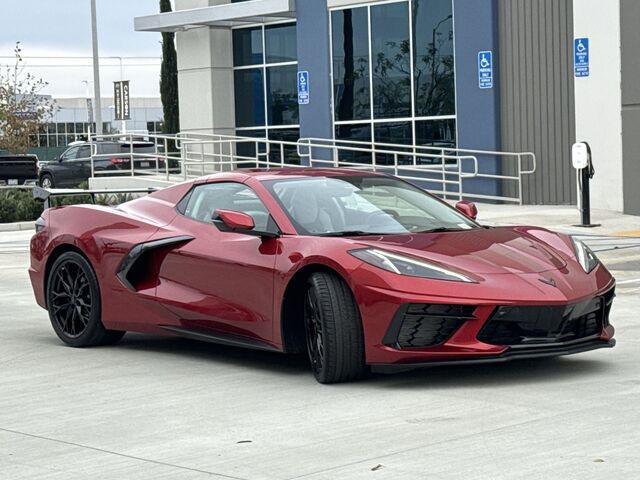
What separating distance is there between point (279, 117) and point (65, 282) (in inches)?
907

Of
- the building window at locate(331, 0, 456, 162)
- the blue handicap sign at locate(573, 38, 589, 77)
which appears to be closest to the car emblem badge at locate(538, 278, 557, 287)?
the blue handicap sign at locate(573, 38, 589, 77)

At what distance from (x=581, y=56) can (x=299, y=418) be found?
1695 centimetres

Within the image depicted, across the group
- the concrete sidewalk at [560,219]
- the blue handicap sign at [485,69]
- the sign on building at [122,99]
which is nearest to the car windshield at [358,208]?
the concrete sidewalk at [560,219]

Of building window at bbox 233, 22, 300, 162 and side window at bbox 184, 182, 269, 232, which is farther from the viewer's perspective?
building window at bbox 233, 22, 300, 162

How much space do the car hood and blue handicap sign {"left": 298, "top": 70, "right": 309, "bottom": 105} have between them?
2201cm

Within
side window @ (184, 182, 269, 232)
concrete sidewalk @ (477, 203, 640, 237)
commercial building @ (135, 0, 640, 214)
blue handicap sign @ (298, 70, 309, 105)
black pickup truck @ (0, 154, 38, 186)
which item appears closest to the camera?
side window @ (184, 182, 269, 232)

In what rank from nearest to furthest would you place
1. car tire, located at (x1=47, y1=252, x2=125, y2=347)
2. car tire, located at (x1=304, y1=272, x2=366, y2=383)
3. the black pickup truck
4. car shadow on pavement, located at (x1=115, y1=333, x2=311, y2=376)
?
1. car tire, located at (x1=304, y1=272, x2=366, y2=383)
2. car shadow on pavement, located at (x1=115, y1=333, x2=311, y2=376)
3. car tire, located at (x1=47, y1=252, x2=125, y2=347)
4. the black pickup truck

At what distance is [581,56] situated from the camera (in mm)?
22766

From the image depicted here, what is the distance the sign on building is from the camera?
162 feet

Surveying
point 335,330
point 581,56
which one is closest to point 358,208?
point 335,330

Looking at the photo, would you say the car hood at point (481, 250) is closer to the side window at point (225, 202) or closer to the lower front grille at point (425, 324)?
the lower front grille at point (425, 324)

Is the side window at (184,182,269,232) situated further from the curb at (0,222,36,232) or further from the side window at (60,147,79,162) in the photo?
the side window at (60,147,79,162)

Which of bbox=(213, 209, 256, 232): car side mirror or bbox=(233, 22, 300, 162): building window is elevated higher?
bbox=(233, 22, 300, 162): building window

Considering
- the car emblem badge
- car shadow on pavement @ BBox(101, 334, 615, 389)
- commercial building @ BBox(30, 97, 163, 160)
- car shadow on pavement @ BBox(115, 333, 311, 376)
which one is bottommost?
car shadow on pavement @ BBox(115, 333, 311, 376)
